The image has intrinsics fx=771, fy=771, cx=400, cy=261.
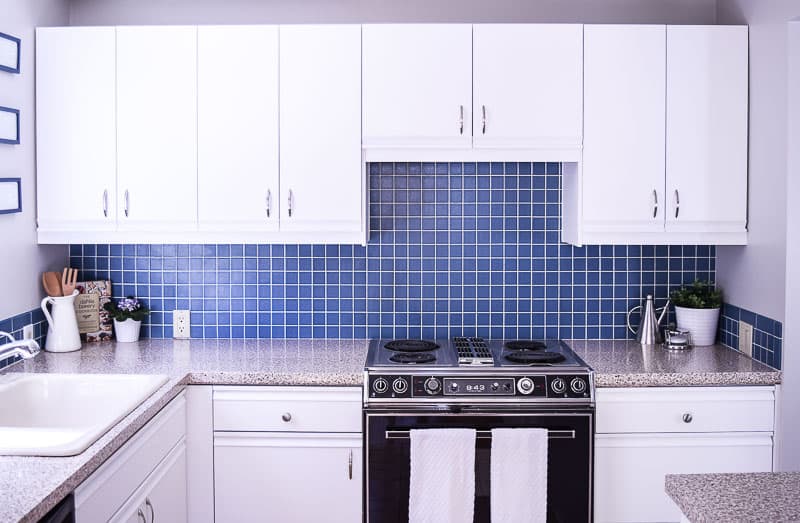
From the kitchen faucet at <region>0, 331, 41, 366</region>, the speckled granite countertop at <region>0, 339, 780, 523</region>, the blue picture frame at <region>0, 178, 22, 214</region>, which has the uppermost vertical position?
the blue picture frame at <region>0, 178, 22, 214</region>

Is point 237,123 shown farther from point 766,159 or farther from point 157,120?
point 766,159

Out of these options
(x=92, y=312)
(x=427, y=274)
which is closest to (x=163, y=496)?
(x=92, y=312)

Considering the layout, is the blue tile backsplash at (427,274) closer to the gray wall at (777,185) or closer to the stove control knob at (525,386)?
the gray wall at (777,185)

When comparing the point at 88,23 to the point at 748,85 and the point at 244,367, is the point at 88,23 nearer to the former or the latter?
the point at 244,367

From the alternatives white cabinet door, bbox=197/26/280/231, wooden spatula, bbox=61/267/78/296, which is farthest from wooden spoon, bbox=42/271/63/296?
white cabinet door, bbox=197/26/280/231

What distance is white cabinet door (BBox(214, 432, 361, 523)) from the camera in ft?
9.25

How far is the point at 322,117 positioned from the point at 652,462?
1.80 meters

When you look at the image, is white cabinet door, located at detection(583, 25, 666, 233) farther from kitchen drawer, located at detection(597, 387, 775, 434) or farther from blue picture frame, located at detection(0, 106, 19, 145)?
blue picture frame, located at detection(0, 106, 19, 145)

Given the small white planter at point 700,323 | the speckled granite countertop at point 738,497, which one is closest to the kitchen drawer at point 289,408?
the speckled granite countertop at point 738,497

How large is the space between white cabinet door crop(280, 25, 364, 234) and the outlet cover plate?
811 millimetres

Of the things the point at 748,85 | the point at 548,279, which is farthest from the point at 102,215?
the point at 748,85

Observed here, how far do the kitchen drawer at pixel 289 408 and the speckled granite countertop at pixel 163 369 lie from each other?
36 mm

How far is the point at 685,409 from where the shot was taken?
9.25 feet

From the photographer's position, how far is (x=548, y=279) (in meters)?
3.43
